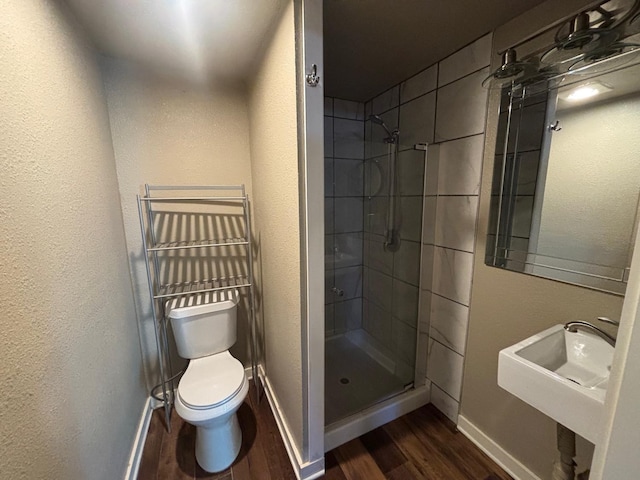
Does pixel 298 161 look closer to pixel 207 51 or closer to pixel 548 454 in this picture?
pixel 207 51

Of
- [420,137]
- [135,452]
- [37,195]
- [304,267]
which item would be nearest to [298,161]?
[304,267]

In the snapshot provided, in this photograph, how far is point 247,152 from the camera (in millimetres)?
1877

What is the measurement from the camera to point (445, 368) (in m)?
1.71

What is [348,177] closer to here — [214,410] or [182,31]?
[182,31]

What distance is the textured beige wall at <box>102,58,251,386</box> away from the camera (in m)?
1.55

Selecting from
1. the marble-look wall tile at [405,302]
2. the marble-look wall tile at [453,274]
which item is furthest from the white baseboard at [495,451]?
the marble-look wall tile at [453,274]

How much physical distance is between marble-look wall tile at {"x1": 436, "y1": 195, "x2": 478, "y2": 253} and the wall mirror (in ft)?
0.35

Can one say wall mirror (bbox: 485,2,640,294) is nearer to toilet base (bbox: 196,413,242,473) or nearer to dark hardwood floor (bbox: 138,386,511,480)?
dark hardwood floor (bbox: 138,386,511,480)

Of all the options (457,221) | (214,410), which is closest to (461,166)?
(457,221)

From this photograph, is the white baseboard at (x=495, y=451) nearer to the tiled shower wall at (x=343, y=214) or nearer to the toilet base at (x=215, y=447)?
the tiled shower wall at (x=343, y=214)

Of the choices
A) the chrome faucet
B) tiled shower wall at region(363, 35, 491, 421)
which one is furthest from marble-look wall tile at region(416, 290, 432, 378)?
the chrome faucet

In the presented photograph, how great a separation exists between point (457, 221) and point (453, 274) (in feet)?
1.08

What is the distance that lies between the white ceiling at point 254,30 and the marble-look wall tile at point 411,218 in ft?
2.82

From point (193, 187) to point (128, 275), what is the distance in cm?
66
